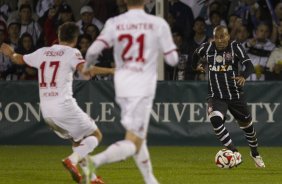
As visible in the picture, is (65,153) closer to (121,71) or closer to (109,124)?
(109,124)

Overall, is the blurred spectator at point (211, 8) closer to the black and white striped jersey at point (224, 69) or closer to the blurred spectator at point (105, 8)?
the blurred spectator at point (105, 8)

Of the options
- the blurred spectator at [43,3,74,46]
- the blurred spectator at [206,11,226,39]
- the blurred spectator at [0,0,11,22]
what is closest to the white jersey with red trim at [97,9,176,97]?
the blurred spectator at [206,11,226,39]

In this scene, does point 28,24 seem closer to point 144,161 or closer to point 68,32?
point 68,32

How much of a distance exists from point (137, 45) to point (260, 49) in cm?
947

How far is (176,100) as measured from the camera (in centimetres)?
1762

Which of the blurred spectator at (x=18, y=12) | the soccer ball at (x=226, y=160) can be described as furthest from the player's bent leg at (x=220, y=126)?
the blurred spectator at (x=18, y=12)

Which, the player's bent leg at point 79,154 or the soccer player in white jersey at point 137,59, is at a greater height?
the soccer player in white jersey at point 137,59

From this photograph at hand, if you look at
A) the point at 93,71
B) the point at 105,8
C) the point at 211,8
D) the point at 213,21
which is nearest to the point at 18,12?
the point at 105,8

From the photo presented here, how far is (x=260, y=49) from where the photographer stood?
712 inches

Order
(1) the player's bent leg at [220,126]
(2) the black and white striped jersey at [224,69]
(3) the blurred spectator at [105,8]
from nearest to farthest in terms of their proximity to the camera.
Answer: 1. (1) the player's bent leg at [220,126]
2. (2) the black and white striped jersey at [224,69]
3. (3) the blurred spectator at [105,8]

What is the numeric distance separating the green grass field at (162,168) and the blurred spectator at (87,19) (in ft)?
10.6

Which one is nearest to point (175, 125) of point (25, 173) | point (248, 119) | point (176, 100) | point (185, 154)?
point (176, 100)

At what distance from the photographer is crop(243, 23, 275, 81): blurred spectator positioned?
59.3ft

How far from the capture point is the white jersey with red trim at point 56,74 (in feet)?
35.6
